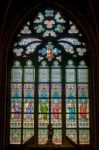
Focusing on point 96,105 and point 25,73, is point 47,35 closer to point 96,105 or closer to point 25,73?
point 25,73

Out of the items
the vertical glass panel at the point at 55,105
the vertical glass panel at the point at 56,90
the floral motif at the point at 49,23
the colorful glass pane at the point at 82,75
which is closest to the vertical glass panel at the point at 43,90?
the vertical glass panel at the point at 56,90

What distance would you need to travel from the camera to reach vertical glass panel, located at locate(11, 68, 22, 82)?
55.3 ft

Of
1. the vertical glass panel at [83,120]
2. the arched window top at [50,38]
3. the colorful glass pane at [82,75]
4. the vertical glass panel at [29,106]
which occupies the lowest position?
the vertical glass panel at [83,120]

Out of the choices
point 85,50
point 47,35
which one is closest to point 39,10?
point 47,35

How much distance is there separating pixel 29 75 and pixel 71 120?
6.23 feet

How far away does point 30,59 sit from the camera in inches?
674

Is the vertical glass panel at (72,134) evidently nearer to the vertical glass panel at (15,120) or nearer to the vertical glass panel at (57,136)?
the vertical glass panel at (57,136)

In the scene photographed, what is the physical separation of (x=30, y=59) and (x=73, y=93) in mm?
1722

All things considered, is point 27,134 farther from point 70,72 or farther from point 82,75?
point 82,75

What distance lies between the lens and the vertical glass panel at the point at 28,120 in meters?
16.4

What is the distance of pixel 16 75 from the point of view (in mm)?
16891

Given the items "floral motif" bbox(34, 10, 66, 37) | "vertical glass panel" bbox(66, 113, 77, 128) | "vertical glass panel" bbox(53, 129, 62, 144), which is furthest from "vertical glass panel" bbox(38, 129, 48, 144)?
"floral motif" bbox(34, 10, 66, 37)

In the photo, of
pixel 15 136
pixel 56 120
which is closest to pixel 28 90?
pixel 56 120

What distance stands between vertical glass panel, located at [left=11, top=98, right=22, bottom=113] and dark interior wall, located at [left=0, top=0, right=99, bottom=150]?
315 millimetres
